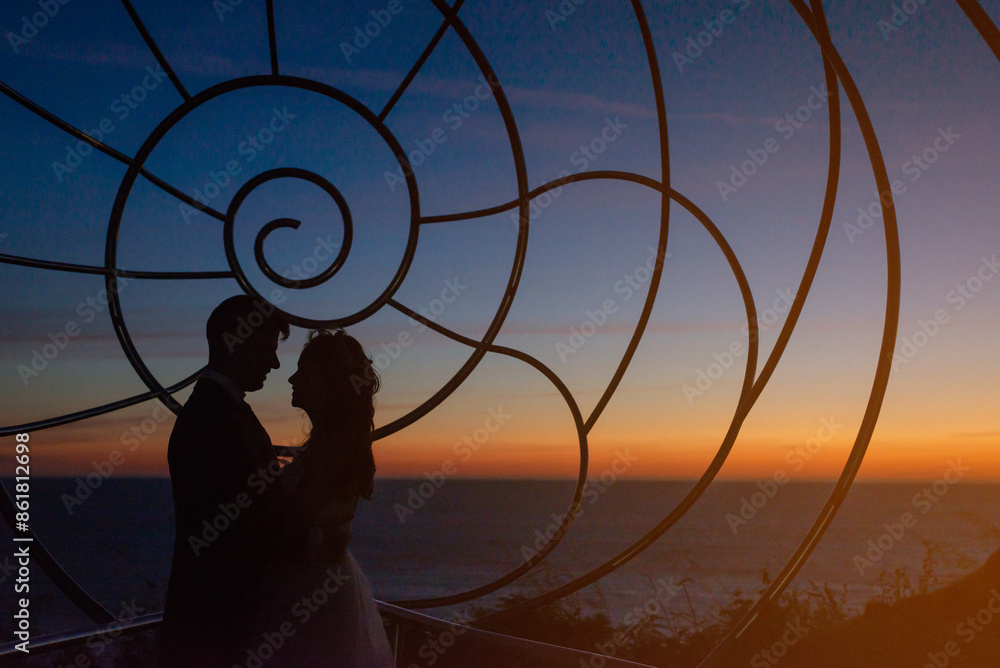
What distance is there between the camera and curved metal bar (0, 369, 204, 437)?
3.08 meters

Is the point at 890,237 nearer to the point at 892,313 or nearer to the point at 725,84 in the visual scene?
the point at 892,313

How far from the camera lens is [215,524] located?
222cm

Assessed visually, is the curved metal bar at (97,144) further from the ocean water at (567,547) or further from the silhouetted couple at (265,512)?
the ocean water at (567,547)

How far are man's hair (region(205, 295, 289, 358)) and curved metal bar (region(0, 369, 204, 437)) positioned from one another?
0.67 m

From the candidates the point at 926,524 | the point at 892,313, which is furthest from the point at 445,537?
the point at 892,313

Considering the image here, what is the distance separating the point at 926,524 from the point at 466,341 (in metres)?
24.9

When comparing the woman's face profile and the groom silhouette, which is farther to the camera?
the woman's face profile

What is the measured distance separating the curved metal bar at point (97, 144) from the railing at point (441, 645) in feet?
5.05

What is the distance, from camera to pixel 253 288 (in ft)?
10.5

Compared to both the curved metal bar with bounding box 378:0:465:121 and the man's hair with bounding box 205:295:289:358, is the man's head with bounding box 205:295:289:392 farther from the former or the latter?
the curved metal bar with bounding box 378:0:465:121

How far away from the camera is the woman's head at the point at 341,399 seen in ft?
8.64

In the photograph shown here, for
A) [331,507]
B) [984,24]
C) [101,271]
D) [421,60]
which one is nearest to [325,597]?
[331,507]

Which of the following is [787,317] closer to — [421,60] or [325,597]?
[421,60]

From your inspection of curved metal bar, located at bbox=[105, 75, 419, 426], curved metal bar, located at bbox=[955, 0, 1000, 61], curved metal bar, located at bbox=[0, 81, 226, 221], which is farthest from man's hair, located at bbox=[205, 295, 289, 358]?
curved metal bar, located at bbox=[955, 0, 1000, 61]
